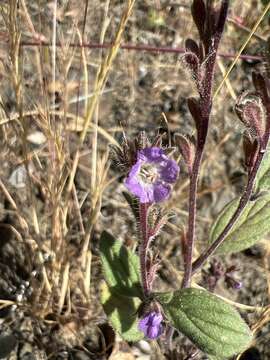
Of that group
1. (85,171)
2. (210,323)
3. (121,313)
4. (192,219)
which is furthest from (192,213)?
(85,171)

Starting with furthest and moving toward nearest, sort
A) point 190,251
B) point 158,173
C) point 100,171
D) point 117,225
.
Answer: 1. point 117,225
2. point 100,171
3. point 190,251
4. point 158,173

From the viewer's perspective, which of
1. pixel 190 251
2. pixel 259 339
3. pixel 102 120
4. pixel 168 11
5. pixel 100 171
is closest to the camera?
pixel 190 251

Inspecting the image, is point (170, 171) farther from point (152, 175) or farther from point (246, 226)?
point (246, 226)

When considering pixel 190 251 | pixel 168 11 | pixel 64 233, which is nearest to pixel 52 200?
pixel 64 233

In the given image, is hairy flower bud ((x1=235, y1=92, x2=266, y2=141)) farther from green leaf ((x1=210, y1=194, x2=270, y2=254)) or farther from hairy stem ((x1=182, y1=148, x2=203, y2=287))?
green leaf ((x1=210, y1=194, x2=270, y2=254))

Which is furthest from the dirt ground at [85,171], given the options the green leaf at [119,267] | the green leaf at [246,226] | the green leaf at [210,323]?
the green leaf at [210,323]

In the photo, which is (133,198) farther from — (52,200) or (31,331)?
(31,331)
